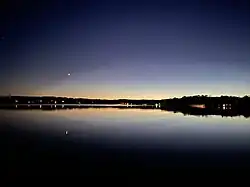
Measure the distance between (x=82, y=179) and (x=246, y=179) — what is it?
3.81 m

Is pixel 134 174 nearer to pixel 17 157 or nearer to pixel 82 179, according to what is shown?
pixel 82 179

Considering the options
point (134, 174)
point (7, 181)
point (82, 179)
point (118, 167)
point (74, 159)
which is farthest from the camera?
point (74, 159)

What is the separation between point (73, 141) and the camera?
1573 cm

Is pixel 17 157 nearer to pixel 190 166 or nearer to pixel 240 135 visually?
pixel 190 166

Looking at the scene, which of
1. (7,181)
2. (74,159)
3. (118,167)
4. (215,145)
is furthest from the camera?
(215,145)

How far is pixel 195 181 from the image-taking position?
27.3 ft

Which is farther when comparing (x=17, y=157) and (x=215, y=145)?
(x=215, y=145)

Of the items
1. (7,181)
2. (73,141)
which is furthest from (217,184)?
(73,141)

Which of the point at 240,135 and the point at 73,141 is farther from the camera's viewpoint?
the point at 240,135

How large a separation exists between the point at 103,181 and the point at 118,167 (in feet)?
5.88

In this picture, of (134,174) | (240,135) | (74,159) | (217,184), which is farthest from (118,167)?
(240,135)

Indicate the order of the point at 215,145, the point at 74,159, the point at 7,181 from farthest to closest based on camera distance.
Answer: the point at 215,145
the point at 74,159
the point at 7,181

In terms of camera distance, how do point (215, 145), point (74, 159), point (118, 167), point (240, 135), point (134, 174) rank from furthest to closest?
point (240, 135) → point (215, 145) → point (74, 159) → point (118, 167) → point (134, 174)

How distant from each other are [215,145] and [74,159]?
700 cm
